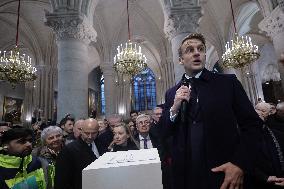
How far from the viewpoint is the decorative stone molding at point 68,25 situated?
774 cm

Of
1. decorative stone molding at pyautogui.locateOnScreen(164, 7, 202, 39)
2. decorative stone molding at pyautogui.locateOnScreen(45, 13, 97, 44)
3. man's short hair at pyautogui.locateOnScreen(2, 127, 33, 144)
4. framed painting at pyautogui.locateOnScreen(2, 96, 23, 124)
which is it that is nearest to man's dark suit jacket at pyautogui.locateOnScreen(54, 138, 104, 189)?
man's short hair at pyautogui.locateOnScreen(2, 127, 33, 144)

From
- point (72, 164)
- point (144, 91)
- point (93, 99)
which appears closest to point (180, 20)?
point (72, 164)

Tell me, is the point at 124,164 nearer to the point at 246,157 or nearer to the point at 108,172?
the point at 108,172

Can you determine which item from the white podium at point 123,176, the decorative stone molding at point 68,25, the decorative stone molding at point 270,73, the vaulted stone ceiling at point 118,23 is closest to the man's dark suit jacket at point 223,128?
the white podium at point 123,176

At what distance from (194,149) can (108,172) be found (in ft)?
2.24

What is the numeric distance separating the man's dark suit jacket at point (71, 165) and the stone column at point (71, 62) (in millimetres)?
4492

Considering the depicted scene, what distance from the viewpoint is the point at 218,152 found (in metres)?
1.39

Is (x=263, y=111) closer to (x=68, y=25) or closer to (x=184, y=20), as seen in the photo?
(x=184, y=20)

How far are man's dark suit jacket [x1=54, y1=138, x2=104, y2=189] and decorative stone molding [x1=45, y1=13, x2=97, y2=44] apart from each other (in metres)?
5.50

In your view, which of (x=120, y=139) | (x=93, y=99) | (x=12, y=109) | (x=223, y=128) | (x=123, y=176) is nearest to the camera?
(x=123, y=176)

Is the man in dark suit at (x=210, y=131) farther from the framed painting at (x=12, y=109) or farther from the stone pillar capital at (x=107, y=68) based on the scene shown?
the framed painting at (x=12, y=109)

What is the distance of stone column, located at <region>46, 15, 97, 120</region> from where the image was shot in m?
7.43

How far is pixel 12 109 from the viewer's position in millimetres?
20609

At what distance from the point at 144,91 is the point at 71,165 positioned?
70.1ft
